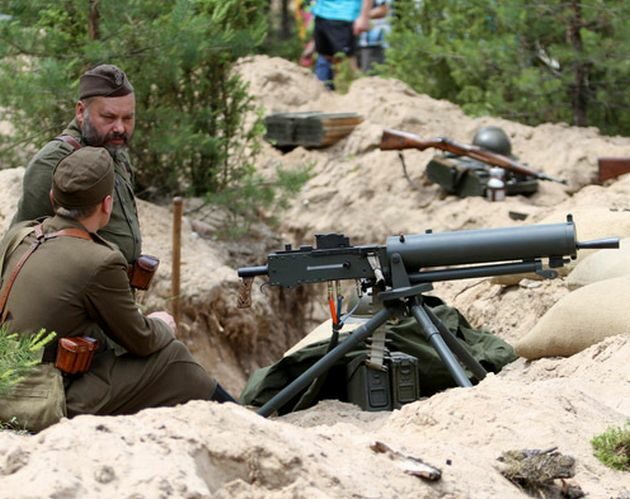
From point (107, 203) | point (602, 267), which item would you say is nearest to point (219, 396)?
point (107, 203)

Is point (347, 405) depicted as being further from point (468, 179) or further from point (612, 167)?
point (612, 167)

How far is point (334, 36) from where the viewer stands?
15.0 meters

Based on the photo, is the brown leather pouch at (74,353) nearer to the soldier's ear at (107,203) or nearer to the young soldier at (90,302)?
the young soldier at (90,302)

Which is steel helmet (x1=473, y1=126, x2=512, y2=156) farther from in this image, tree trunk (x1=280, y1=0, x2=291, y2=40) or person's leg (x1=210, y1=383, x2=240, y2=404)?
tree trunk (x1=280, y1=0, x2=291, y2=40)

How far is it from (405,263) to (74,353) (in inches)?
72.4

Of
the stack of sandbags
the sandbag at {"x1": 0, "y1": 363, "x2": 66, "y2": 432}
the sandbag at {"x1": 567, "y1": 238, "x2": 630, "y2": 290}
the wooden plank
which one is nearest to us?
the sandbag at {"x1": 0, "y1": 363, "x2": 66, "y2": 432}

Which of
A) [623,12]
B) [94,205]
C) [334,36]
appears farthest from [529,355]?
[334,36]

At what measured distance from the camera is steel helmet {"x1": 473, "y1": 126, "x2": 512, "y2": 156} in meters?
11.9

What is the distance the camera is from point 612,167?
38.0 feet

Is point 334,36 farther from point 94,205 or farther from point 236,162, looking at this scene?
point 94,205

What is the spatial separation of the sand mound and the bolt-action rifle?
11.0 inches

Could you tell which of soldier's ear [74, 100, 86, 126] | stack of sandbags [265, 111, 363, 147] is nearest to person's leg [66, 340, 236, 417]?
soldier's ear [74, 100, 86, 126]

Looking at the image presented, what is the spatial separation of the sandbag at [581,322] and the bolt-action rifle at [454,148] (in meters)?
4.42

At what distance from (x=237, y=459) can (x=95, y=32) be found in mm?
6624
